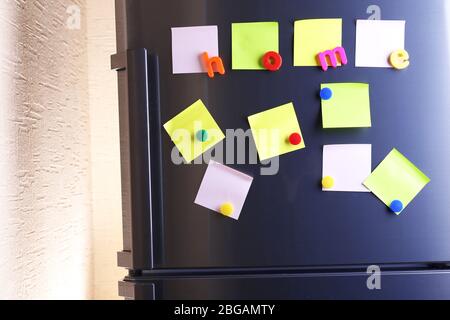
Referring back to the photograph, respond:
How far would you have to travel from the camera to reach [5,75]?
1.16 metres

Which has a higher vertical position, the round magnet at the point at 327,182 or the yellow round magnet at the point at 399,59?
the yellow round magnet at the point at 399,59

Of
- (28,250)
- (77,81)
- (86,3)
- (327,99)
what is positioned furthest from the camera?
(86,3)

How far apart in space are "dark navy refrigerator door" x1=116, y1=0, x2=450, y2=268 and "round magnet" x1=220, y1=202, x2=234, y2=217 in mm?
15

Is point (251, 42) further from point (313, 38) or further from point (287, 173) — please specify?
point (287, 173)

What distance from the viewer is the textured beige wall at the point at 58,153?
1.20 m

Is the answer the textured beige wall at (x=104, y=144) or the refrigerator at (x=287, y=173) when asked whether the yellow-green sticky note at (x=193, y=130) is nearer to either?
the refrigerator at (x=287, y=173)

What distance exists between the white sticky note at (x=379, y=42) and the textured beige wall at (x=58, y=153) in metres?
0.81

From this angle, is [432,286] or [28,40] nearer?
[432,286]

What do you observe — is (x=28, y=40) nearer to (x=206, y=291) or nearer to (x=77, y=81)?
(x=77, y=81)

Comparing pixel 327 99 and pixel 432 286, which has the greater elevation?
pixel 327 99

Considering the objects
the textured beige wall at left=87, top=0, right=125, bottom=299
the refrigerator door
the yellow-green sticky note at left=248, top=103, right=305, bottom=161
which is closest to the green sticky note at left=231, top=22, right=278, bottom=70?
the yellow-green sticky note at left=248, top=103, right=305, bottom=161

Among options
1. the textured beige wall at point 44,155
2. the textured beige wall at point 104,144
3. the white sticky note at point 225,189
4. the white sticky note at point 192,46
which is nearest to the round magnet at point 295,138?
the white sticky note at point 225,189

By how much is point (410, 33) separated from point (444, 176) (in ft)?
1.06
